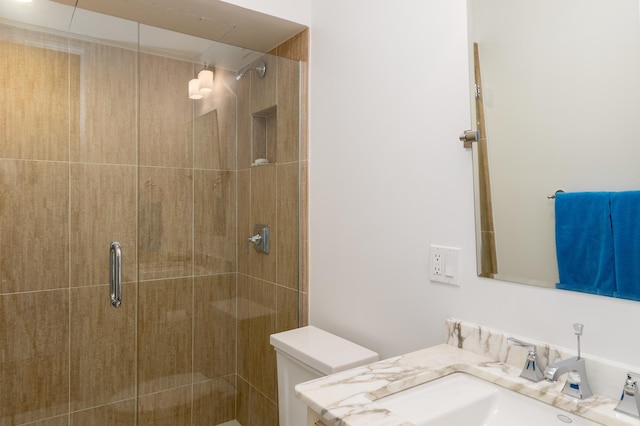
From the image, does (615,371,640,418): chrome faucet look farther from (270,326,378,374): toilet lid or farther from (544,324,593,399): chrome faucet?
(270,326,378,374): toilet lid

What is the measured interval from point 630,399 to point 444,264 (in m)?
0.56

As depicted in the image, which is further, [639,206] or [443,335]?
[443,335]

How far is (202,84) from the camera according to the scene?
1805 millimetres

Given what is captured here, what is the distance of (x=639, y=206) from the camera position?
884mm

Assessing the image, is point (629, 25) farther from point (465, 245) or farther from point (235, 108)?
point (235, 108)

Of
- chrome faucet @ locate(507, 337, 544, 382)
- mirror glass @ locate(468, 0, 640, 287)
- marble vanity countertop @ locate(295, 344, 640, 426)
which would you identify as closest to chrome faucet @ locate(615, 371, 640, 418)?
marble vanity countertop @ locate(295, 344, 640, 426)

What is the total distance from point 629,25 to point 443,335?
964 millimetres

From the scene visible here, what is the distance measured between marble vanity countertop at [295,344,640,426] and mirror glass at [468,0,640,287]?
0.85ft

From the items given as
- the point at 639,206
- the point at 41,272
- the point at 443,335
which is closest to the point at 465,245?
the point at 443,335

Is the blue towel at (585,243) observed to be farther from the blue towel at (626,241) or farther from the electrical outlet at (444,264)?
the electrical outlet at (444,264)

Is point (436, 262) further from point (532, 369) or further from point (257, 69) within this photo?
point (257, 69)

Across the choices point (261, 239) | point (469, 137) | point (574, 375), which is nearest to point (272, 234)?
point (261, 239)

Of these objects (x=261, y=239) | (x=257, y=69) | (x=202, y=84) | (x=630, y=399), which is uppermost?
(x=257, y=69)

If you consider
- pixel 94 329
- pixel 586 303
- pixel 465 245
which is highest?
pixel 465 245
